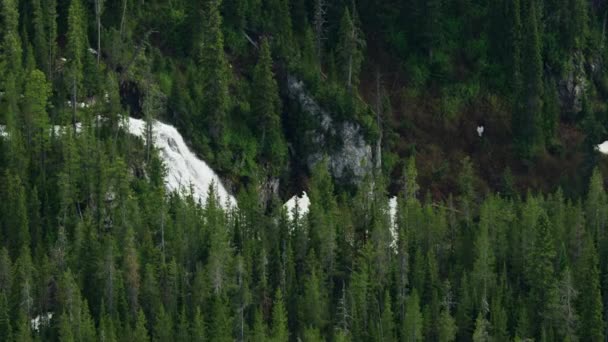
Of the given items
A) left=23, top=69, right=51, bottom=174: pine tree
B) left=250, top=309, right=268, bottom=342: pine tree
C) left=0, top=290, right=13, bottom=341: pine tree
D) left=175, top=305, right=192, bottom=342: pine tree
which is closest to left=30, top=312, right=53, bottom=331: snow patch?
left=0, top=290, right=13, bottom=341: pine tree

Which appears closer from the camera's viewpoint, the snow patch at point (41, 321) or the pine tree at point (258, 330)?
the pine tree at point (258, 330)

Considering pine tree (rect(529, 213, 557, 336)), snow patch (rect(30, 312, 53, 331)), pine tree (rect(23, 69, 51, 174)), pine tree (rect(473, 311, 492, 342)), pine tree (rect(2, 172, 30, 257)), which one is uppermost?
pine tree (rect(23, 69, 51, 174))

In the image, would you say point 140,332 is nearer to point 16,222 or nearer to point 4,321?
point 4,321

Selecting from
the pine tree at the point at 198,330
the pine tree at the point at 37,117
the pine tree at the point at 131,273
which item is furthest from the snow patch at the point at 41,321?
the pine tree at the point at 37,117

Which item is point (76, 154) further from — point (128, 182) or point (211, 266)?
point (211, 266)

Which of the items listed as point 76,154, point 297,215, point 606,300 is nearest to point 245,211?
point 297,215

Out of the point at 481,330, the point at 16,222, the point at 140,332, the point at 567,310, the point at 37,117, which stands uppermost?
the point at 37,117

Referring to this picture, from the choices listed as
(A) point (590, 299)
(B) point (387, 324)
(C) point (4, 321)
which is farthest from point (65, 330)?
(A) point (590, 299)

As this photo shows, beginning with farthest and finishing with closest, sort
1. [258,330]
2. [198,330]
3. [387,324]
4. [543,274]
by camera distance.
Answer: [543,274], [387,324], [258,330], [198,330]

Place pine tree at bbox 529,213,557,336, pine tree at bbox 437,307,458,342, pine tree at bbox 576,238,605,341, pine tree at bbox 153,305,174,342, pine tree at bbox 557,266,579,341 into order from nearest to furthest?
pine tree at bbox 153,305,174,342 → pine tree at bbox 437,307,458,342 → pine tree at bbox 557,266,579,341 → pine tree at bbox 576,238,605,341 → pine tree at bbox 529,213,557,336

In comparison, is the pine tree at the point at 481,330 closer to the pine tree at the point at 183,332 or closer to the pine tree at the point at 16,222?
the pine tree at the point at 183,332

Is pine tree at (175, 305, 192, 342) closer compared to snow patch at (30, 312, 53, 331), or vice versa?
pine tree at (175, 305, 192, 342)

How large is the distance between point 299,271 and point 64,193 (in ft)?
75.9

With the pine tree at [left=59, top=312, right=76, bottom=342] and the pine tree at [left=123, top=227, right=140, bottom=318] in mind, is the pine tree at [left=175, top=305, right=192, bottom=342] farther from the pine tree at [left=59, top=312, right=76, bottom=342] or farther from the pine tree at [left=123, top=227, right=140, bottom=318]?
the pine tree at [left=59, top=312, right=76, bottom=342]
